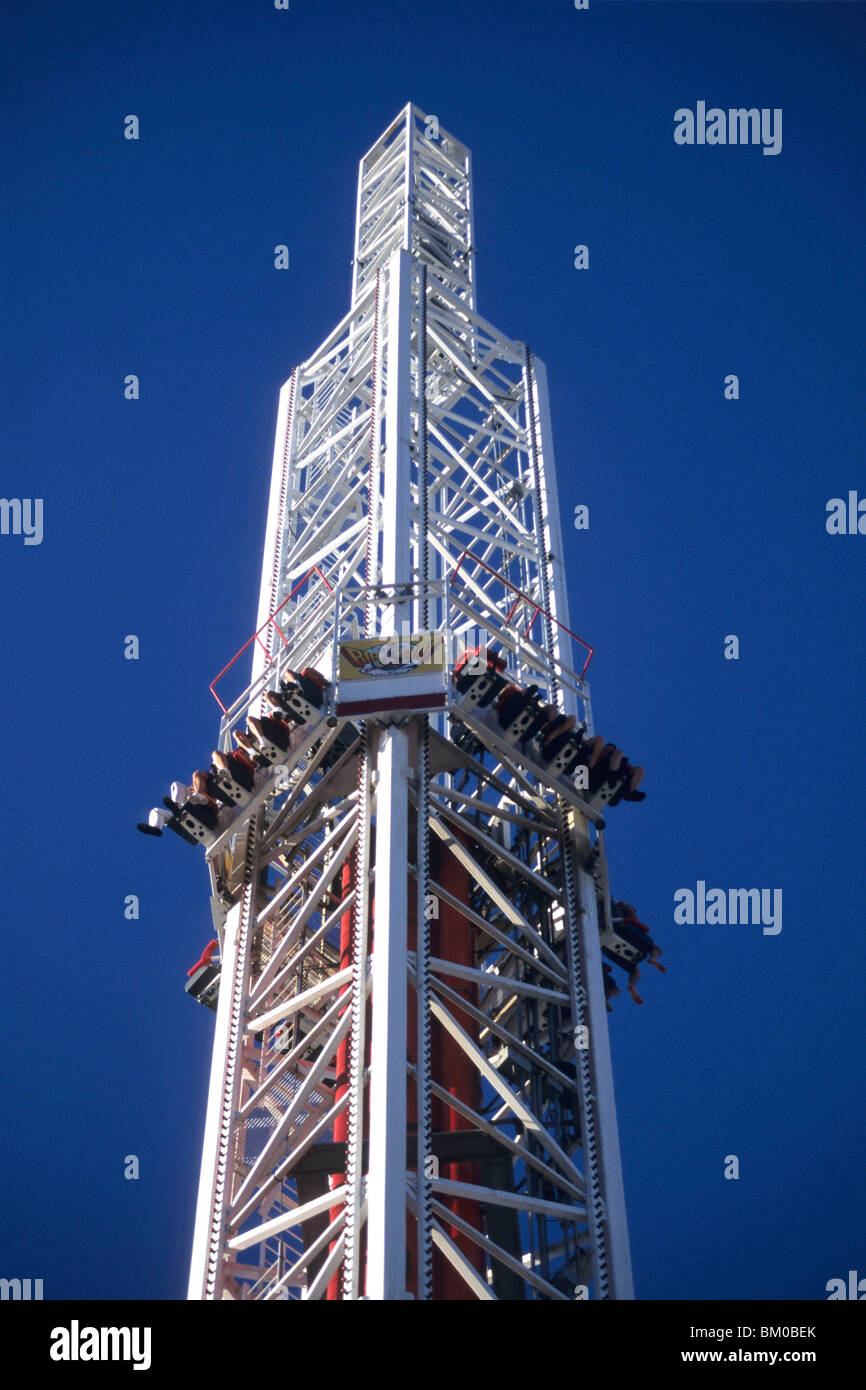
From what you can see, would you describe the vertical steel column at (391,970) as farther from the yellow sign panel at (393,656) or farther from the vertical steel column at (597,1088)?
the vertical steel column at (597,1088)

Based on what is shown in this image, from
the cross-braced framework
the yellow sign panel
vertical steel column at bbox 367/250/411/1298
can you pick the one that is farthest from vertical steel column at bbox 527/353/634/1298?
the yellow sign panel

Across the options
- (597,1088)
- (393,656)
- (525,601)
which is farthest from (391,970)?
(525,601)

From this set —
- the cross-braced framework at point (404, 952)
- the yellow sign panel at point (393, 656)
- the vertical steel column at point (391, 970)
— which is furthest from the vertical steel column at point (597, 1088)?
the yellow sign panel at point (393, 656)

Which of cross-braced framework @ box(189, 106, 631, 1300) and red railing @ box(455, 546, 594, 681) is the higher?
red railing @ box(455, 546, 594, 681)

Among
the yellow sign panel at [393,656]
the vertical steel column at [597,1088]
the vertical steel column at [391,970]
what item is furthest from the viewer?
the yellow sign panel at [393,656]

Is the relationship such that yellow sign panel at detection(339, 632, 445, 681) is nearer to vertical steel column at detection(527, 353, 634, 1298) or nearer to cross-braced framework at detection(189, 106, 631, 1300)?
cross-braced framework at detection(189, 106, 631, 1300)
